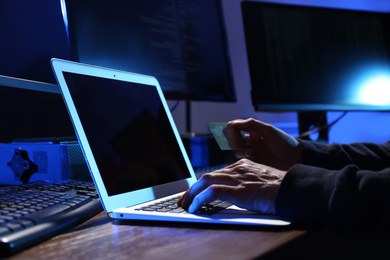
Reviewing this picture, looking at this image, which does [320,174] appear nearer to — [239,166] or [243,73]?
[239,166]

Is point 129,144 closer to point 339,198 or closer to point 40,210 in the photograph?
point 40,210

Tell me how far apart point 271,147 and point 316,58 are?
22.0 inches

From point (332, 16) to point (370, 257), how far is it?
1.10 m

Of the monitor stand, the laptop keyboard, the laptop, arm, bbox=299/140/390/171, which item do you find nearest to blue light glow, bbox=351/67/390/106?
the monitor stand

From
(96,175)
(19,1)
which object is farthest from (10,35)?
(96,175)

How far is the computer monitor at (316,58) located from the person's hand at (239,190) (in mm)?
700

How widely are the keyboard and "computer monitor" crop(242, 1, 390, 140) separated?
0.79 meters

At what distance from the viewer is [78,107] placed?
0.59 metres

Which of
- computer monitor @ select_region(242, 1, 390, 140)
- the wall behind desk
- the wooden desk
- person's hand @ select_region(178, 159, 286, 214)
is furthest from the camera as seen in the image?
the wall behind desk

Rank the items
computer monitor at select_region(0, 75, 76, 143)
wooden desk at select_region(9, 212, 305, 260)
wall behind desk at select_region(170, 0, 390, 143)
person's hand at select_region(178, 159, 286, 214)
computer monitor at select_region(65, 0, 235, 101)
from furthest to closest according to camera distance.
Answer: wall behind desk at select_region(170, 0, 390, 143) → computer monitor at select_region(0, 75, 76, 143) → computer monitor at select_region(65, 0, 235, 101) → person's hand at select_region(178, 159, 286, 214) → wooden desk at select_region(9, 212, 305, 260)

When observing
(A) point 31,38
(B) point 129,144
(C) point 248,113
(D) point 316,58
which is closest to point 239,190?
(B) point 129,144

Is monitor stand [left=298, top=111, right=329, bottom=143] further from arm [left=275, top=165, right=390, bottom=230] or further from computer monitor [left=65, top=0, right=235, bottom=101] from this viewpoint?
arm [left=275, top=165, right=390, bottom=230]

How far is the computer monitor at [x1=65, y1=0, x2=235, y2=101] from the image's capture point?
912mm

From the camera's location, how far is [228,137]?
82 centimetres
